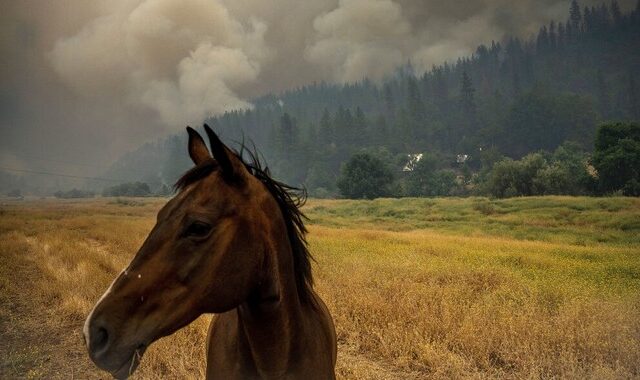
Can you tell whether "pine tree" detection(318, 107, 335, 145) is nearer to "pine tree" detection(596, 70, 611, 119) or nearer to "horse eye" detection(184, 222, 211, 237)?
"pine tree" detection(596, 70, 611, 119)

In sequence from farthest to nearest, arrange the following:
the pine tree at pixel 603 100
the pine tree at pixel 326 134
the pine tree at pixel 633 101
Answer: the pine tree at pixel 326 134 → the pine tree at pixel 603 100 → the pine tree at pixel 633 101

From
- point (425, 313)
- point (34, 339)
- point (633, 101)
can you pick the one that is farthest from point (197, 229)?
point (633, 101)

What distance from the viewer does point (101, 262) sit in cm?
1305

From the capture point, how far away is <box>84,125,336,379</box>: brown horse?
1754 millimetres

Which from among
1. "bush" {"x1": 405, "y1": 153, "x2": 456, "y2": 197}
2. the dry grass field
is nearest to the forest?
"bush" {"x1": 405, "y1": 153, "x2": 456, "y2": 197}

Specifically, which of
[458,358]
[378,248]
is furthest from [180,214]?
[378,248]

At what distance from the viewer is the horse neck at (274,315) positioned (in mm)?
2156

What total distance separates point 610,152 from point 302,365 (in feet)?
179

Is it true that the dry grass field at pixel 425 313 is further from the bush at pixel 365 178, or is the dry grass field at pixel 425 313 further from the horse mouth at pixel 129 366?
the bush at pixel 365 178

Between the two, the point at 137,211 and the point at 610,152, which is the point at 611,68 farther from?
the point at 137,211

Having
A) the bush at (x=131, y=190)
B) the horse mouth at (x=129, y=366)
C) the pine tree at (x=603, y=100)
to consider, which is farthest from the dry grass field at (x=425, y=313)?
the pine tree at (x=603, y=100)

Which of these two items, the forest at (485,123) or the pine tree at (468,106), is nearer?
the forest at (485,123)

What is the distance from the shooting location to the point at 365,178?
241 feet

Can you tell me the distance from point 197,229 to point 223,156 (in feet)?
1.37
